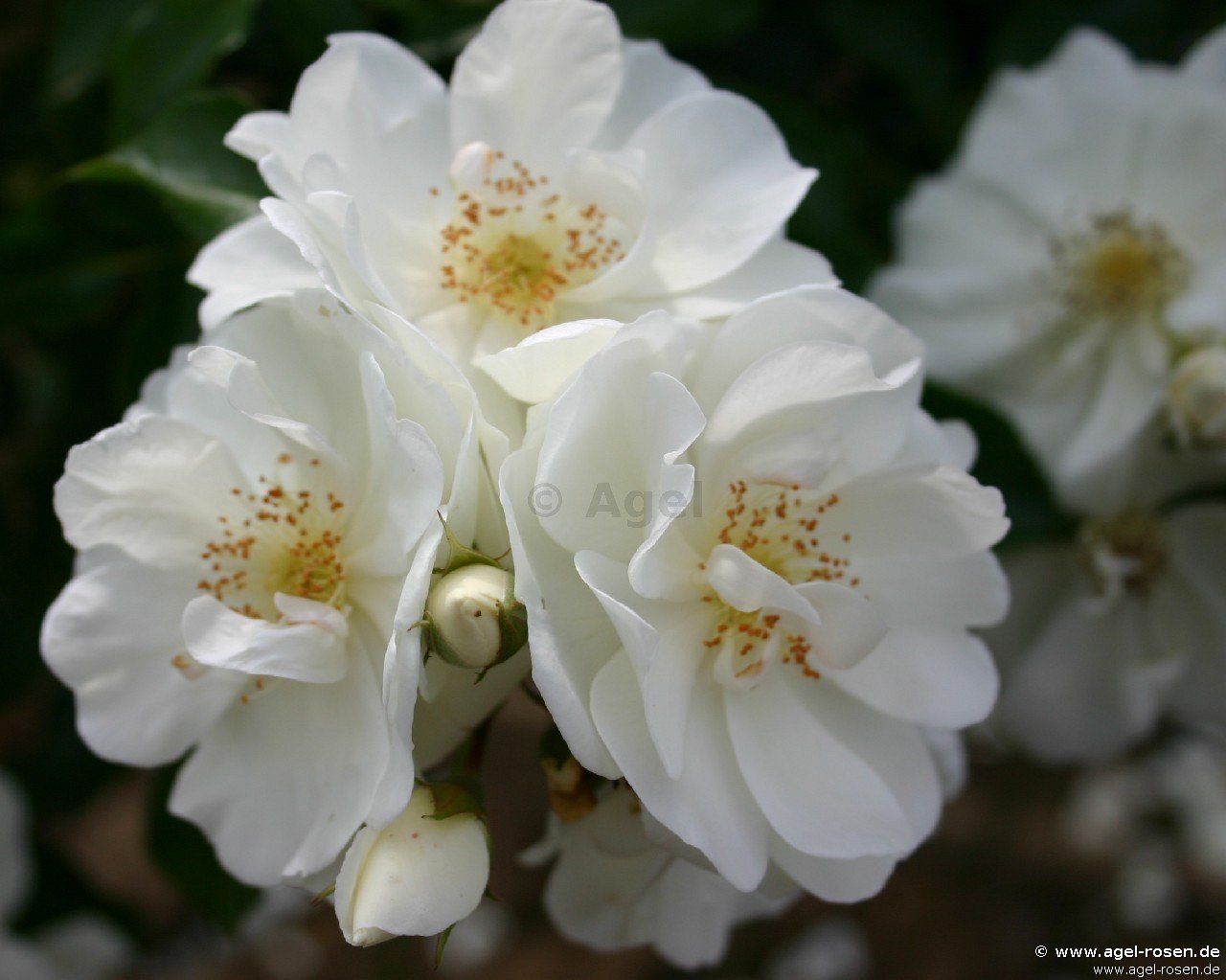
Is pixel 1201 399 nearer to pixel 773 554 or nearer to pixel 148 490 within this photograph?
pixel 773 554

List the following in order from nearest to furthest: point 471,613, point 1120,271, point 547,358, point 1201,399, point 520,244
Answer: point 471,613 → point 547,358 → point 520,244 → point 1201,399 → point 1120,271

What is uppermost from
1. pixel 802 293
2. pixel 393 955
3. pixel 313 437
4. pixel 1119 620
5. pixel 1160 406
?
pixel 802 293

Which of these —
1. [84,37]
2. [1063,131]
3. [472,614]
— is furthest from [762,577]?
[84,37]

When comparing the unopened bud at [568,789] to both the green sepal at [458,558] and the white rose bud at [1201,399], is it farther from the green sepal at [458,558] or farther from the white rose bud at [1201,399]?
the white rose bud at [1201,399]

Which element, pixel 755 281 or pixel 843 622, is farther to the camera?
pixel 755 281

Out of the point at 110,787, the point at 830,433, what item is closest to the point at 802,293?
the point at 830,433

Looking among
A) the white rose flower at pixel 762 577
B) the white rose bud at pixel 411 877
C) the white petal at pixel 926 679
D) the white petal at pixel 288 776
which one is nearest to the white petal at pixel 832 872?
the white rose flower at pixel 762 577

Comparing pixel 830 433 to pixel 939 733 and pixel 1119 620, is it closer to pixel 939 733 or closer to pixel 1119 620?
pixel 939 733

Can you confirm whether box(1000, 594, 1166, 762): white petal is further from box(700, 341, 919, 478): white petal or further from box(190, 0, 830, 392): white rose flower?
box(190, 0, 830, 392): white rose flower
